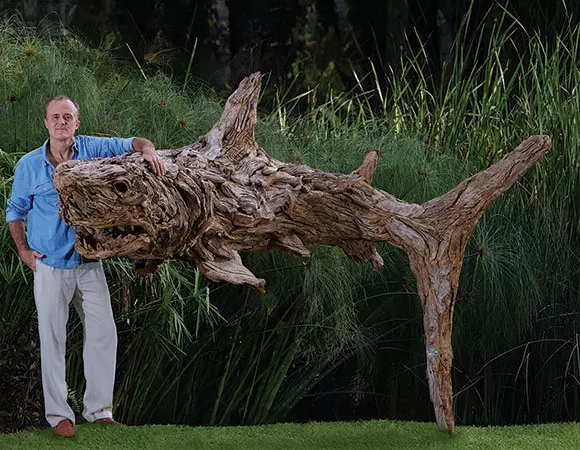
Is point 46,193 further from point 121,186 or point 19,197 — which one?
point 121,186

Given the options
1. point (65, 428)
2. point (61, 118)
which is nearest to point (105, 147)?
point (61, 118)

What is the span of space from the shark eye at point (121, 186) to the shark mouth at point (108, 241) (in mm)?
119

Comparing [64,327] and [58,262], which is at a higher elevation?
[58,262]

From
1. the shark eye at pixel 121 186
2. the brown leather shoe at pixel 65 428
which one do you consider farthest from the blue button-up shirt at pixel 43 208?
the brown leather shoe at pixel 65 428

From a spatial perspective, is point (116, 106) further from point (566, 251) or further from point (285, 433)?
point (566, 251)

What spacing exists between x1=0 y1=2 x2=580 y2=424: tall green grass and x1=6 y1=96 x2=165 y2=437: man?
0.49 metres

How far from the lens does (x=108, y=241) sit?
285 centimetres

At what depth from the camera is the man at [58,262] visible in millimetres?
3189

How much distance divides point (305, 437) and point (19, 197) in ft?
4.11

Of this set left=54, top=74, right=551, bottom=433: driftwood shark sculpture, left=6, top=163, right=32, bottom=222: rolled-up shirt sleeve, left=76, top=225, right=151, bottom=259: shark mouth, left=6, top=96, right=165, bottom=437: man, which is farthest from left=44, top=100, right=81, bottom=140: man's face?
left=76, top=225, right=151, bottom=259: shark mouth

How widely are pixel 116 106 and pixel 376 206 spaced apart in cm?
144

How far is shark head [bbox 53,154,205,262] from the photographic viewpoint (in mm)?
2775

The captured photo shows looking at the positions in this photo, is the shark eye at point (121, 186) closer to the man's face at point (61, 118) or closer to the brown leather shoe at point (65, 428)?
the man's face at point (61, 118)

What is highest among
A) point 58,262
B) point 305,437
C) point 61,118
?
point 61,118
